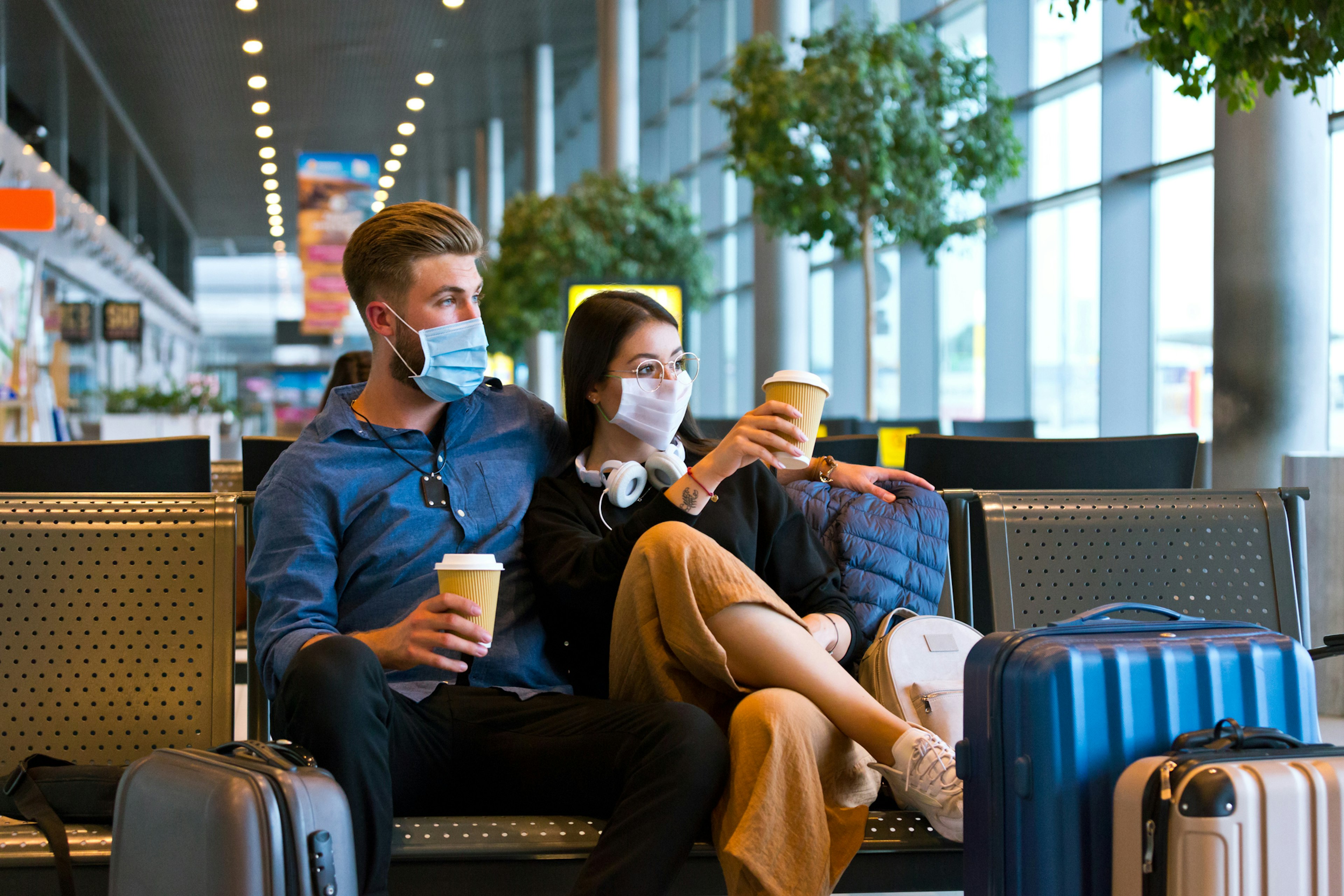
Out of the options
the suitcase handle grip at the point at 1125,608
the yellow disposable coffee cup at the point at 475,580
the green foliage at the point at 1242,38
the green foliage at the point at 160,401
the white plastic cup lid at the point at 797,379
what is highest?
the green foliage at the point at 1242,38

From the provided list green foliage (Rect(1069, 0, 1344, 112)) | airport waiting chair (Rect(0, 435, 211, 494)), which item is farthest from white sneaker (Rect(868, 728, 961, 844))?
green foliage (Rect(1069, 0, 1344, 112))

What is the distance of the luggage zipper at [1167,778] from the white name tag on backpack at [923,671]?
0.49m

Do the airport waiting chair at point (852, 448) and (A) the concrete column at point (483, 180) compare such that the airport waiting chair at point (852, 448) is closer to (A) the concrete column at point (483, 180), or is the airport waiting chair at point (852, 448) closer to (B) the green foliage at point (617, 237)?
(B) the green foliage at point (617, 237)

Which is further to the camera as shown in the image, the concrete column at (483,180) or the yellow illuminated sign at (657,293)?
the concrete column at (483,180)

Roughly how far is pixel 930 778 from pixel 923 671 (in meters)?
0.24

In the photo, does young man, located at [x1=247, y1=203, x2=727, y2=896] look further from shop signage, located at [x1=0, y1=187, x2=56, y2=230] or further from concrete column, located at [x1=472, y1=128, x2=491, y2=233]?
concrete column, located at [x1=472, y1=128, x2=491, y2=233]

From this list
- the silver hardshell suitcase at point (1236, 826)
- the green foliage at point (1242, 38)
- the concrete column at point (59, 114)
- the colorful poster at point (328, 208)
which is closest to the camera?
the silver hardshell suitcase at point (1236, 826)

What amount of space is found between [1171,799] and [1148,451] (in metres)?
1.33

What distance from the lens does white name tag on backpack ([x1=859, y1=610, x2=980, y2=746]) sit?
Result: 6.32 feet

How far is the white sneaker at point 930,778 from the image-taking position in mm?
1751

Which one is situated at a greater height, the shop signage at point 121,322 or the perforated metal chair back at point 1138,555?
the shop signage at point 121,322

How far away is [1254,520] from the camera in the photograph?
236cm

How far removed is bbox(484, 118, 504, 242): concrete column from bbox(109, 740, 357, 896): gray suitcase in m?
23.4

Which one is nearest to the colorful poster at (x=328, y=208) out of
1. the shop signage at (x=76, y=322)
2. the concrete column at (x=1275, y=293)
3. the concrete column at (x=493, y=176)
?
the shop signage at (x=76, y=322)
